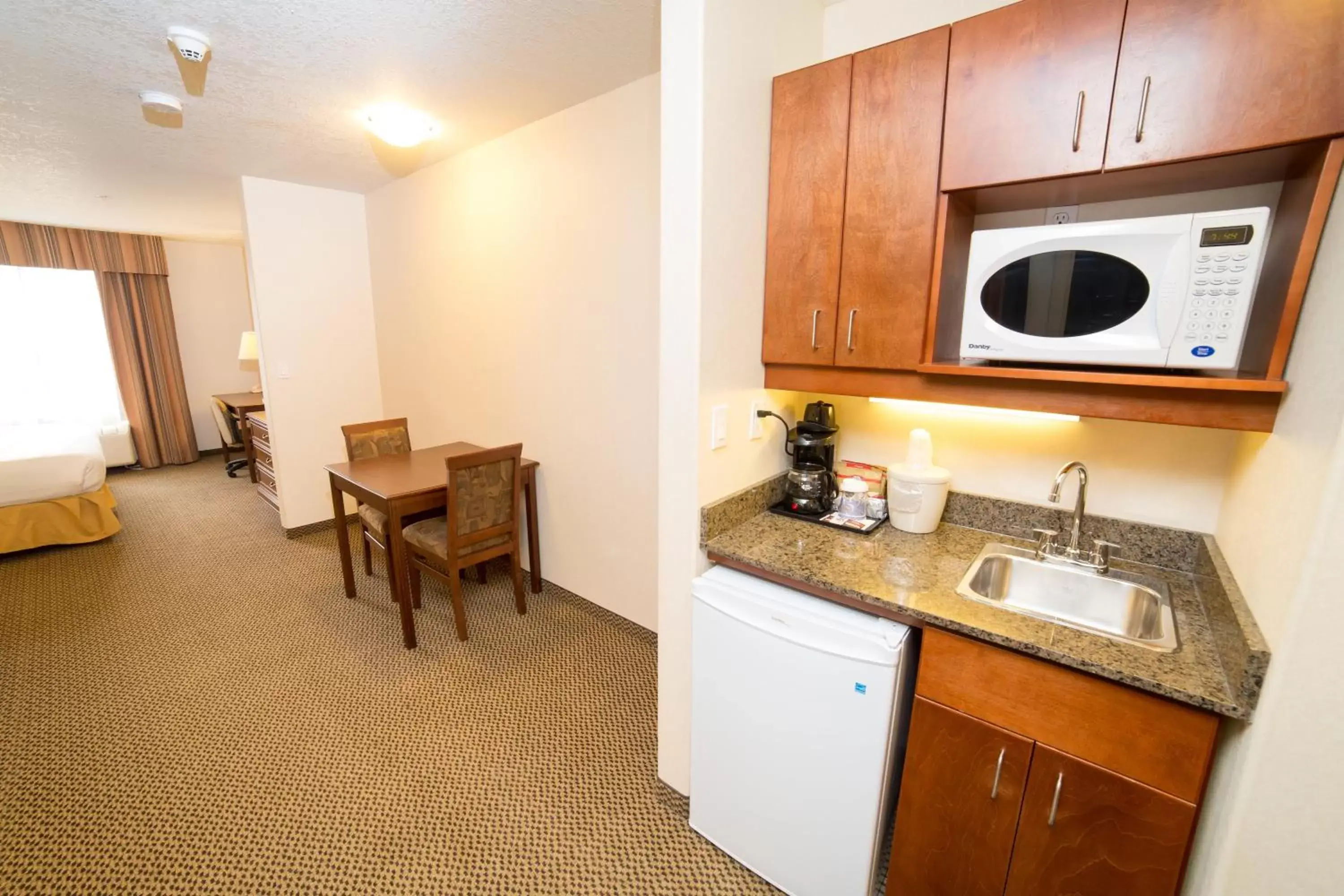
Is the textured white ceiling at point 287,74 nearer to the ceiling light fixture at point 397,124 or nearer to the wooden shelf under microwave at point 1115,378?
the ceiling light fixture at point 397,124

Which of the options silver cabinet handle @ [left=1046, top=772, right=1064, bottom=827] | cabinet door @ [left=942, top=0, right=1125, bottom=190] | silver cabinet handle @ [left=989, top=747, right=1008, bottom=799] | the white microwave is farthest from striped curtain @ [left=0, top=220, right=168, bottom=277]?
silver cabinet handle @ [left=1046, top=772, right=1064, bottom=827]

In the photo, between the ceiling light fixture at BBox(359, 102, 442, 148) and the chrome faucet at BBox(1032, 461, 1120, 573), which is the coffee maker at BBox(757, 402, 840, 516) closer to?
the chrome faucet at BBox(1032, 461, 1120, 573)

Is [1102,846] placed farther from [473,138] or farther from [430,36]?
[473,138]

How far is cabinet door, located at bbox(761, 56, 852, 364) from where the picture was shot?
4.77 ft

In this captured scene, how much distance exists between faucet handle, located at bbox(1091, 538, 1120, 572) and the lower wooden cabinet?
0.51 m

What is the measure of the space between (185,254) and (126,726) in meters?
5.69

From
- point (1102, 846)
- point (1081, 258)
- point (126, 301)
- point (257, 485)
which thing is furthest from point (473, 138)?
point (126, 301)

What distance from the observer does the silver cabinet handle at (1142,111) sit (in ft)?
3.51

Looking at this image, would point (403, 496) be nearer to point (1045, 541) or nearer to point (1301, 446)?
point (1045, 541)

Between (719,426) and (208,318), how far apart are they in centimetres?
703

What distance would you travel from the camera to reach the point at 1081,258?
1178 mm

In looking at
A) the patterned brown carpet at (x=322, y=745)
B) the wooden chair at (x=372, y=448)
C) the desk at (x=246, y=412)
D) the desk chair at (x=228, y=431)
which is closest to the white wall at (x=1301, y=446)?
the patterned brown carpet at (x=322, y=745)

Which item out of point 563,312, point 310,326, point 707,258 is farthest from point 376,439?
point 707,258

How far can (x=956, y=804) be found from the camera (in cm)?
125
